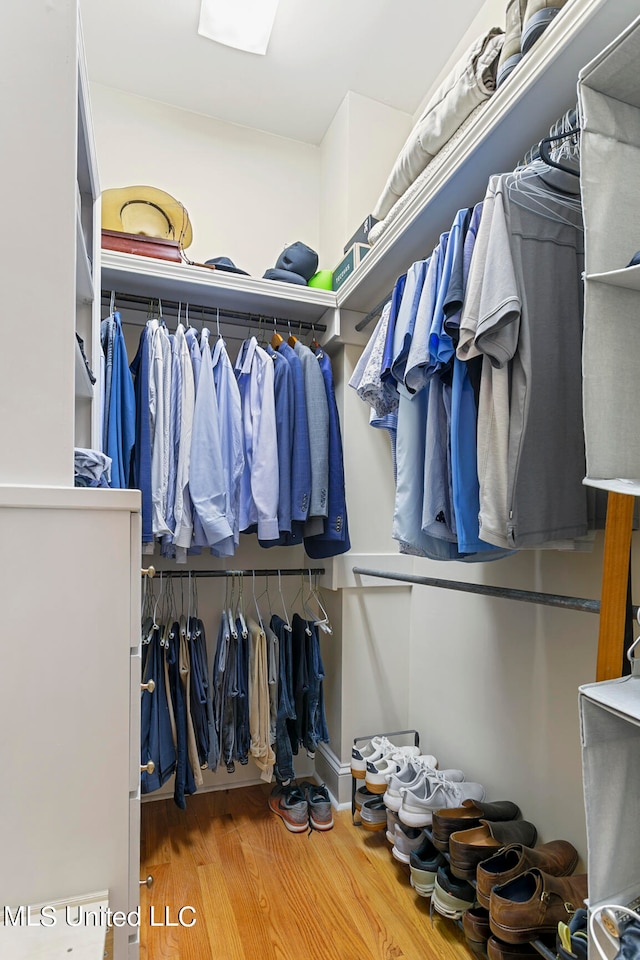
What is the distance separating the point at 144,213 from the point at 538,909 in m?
2.37

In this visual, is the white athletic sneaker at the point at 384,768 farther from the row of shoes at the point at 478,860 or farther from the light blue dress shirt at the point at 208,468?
the light blue dress shirt at the point at 208,468

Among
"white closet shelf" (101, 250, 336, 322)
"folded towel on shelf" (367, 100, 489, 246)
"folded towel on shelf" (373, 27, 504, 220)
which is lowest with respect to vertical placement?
"white closet shelf" (101, 250, 336, 322)

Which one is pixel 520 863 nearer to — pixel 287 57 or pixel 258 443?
pixel 258 443

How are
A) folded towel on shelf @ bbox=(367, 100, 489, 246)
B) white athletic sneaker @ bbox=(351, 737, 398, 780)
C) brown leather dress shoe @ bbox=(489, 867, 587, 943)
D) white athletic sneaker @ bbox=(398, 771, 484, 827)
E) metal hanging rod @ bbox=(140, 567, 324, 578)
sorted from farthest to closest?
metal hanging rod @ bbox=(140, 567, 324, 578) < white athletic sneaker @ bbox=(351, 737, 398, 780) < white athletic sneaker @ bbox=(398, 771, 484, 827) < folded towel on shelf @ bbox=(367, 100, 489, 246) < brown leather dress shoe @ bbox=(489, 867, 587, 943)

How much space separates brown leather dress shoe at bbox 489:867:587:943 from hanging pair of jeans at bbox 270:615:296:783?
0.93m

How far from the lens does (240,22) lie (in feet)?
6.13

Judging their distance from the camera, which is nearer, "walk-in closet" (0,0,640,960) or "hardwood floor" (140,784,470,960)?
"walk-in closet" (0,0,640,960)

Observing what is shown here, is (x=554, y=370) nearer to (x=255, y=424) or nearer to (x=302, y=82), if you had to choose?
(x=255, y=424)

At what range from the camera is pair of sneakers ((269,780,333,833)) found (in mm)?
1815

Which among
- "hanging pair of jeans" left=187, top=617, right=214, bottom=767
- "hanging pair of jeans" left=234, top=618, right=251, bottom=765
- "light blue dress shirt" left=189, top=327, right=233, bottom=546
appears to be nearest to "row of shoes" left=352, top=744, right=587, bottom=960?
"hanging pair of jeans" left=234, top=618, right=251, bottom=765

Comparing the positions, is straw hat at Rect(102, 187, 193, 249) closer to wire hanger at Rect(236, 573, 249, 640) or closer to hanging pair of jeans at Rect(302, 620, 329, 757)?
wire hanger at Rect(236, 573, 249, 640)

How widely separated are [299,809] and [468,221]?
1955 mm

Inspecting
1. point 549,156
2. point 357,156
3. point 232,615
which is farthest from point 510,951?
point 357,156

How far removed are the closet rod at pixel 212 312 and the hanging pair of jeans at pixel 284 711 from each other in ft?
4.19
